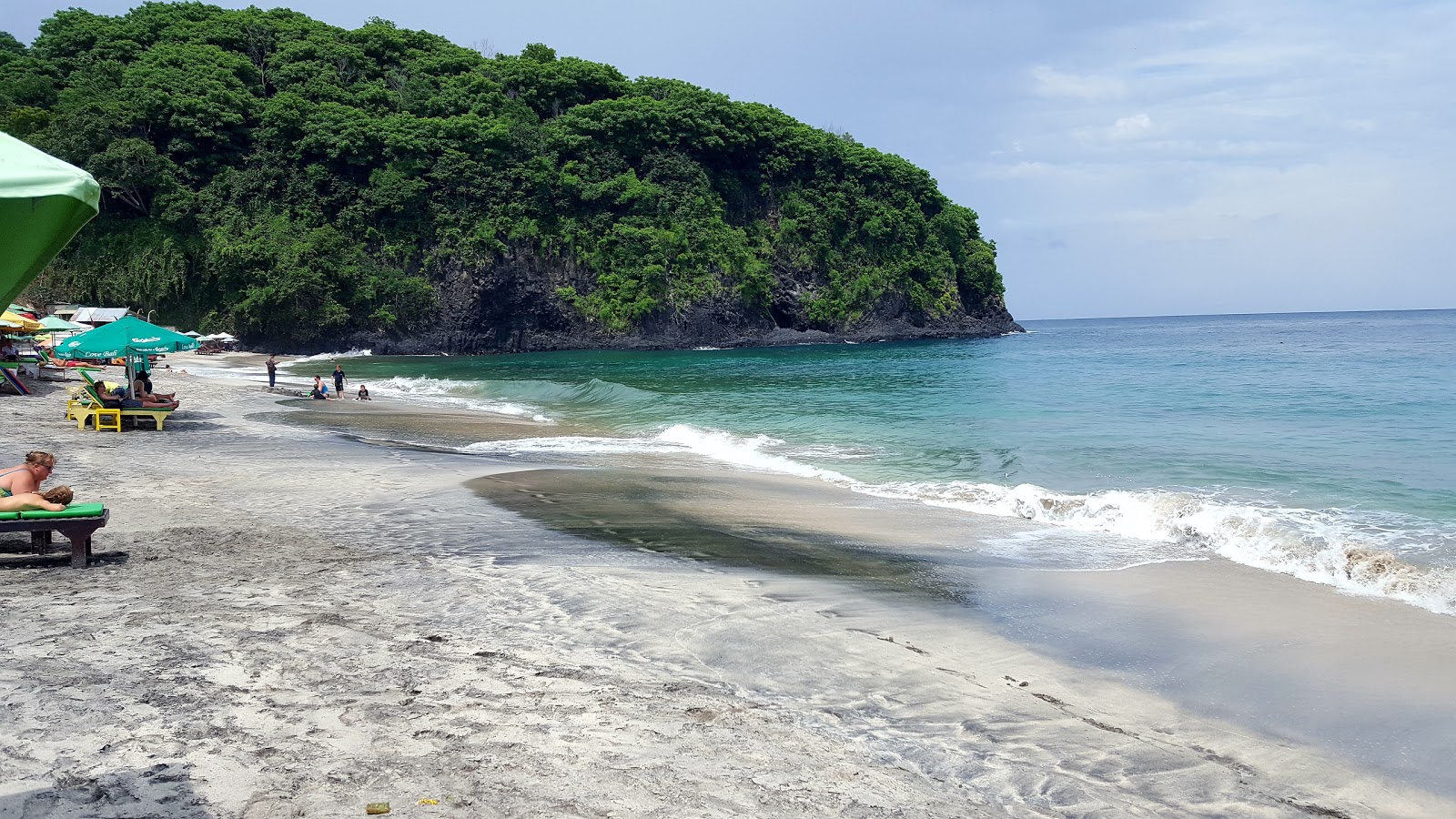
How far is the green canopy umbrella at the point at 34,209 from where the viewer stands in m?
2.35

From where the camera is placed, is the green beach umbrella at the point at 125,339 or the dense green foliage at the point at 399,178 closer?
the green beach umbrella at the point at 125,339

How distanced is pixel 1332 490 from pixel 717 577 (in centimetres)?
995

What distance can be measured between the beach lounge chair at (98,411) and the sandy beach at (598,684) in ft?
28.6

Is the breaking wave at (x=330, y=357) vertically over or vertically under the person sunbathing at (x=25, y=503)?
over

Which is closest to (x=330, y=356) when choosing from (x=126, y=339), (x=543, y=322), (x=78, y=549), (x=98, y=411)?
(x=543, y=322)

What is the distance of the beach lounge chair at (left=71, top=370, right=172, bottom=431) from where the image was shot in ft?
55.6

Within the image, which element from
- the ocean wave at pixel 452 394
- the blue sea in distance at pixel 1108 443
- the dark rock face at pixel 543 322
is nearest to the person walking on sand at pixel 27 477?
the blue sea in distance at pixel 1108 443

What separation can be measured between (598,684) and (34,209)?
3752 mm

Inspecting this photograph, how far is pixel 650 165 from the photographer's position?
2685 inches

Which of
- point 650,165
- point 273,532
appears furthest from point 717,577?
point 650,165

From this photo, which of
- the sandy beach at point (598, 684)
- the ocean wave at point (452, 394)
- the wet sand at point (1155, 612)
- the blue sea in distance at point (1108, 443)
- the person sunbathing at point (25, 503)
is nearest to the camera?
the sandy beach at point (598, 684)

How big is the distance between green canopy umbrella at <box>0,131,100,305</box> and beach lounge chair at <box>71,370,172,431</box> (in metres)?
17.2

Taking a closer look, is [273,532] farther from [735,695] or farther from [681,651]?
[735,695]

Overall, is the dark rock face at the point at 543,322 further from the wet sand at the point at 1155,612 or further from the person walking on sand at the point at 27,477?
the person walking on sand at the point at 27,477
